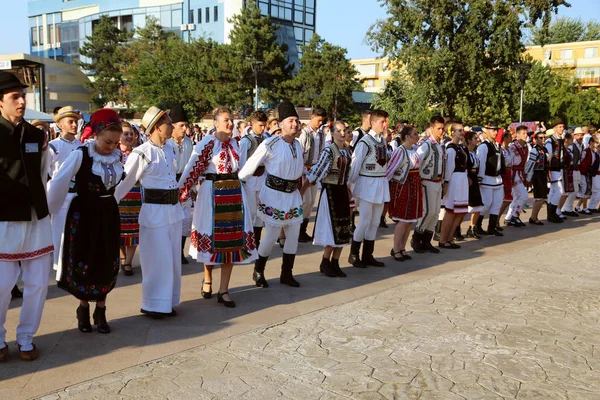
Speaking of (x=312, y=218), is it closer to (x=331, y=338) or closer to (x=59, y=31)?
(x=331, y=338)

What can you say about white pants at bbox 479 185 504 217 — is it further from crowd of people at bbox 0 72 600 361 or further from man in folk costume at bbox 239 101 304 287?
man in folk costume at bbox 239 101 304 287

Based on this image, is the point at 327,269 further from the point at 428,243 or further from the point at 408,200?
the point at 428,243

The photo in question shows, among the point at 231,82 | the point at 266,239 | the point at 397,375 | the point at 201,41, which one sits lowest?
the point at 397,375

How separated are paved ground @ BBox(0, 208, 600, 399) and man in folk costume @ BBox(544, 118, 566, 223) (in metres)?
5.77

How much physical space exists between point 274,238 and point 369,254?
1930mm

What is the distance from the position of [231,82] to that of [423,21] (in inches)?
716

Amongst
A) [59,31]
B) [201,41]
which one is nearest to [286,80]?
[201,41]

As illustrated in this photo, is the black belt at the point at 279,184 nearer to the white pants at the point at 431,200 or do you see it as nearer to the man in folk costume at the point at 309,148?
the white pants at the point at 431,200

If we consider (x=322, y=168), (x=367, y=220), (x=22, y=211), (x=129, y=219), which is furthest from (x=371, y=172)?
(x=22, y=211)

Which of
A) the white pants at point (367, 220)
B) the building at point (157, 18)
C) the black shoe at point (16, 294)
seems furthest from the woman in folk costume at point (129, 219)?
the building at point (157, 18)

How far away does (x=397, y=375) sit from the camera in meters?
4.41

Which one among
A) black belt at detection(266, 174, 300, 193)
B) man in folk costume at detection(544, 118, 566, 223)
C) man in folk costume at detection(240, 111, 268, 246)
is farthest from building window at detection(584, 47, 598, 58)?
black belt at detection(266, 174, 300, 193)

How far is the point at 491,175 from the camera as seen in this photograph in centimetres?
1070

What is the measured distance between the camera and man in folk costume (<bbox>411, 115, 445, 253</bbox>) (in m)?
8.70
